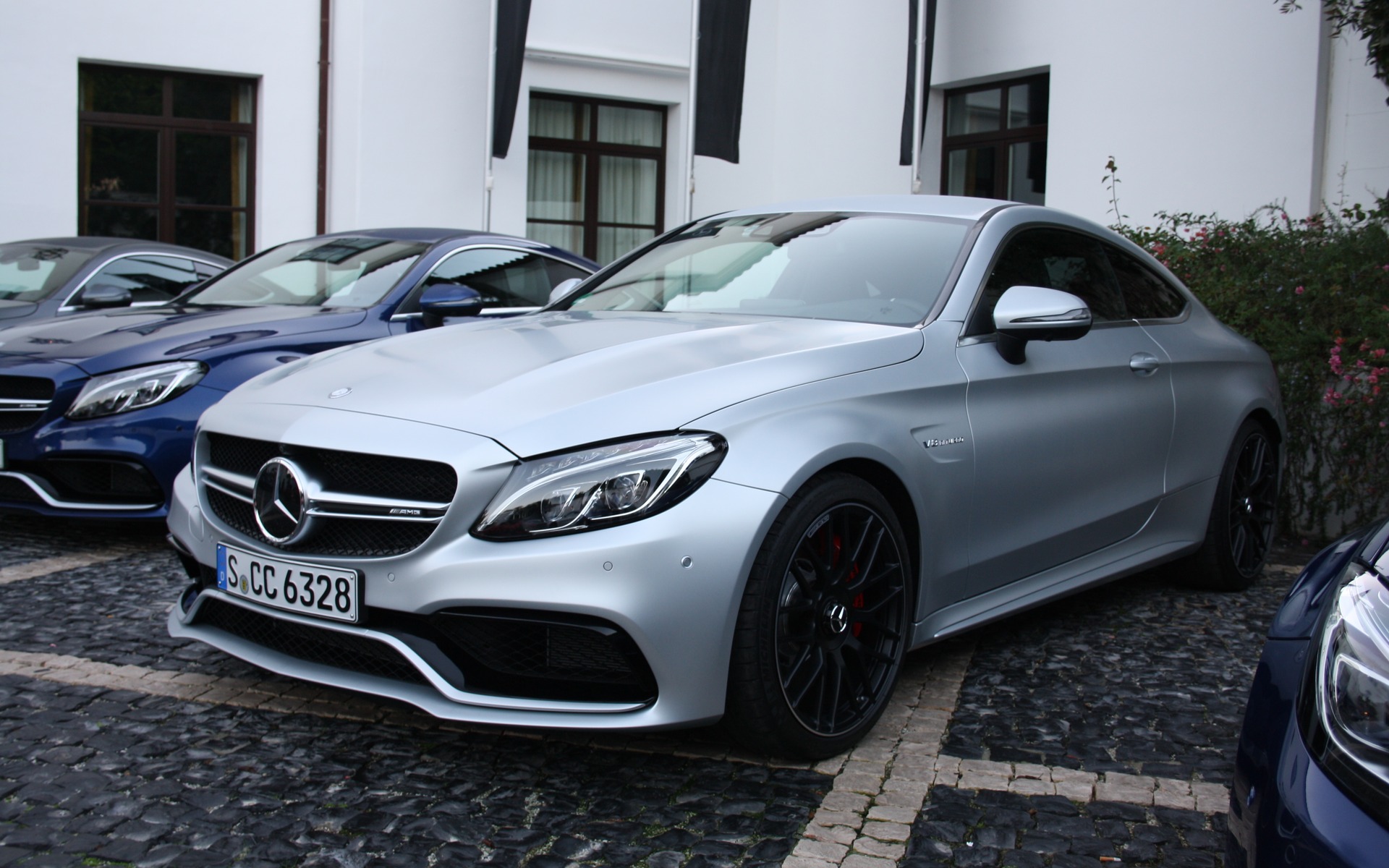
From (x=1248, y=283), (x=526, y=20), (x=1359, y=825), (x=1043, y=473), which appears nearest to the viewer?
(x=1359, y=825)

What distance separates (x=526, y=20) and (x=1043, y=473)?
9.31m

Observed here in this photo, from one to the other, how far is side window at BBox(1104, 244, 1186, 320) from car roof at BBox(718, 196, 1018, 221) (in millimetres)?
571

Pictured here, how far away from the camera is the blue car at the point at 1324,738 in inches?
58.9

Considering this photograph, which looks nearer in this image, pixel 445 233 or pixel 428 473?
pixel 428 473

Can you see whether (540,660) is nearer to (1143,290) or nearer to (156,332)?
(1143,290)

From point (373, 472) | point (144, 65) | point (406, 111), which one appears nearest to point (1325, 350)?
point (373, 472)

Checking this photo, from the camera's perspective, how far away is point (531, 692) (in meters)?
2.64

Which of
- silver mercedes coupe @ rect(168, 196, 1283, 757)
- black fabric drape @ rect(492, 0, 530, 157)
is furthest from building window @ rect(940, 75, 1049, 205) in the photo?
silver mercedes coupe @ rect(168, 196, 1283, 757)

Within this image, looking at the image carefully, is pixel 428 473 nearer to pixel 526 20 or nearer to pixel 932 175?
pixel 526 20

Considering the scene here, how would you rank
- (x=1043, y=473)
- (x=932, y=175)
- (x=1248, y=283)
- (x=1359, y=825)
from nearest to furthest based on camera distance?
1. (x=1359, y=825)
2. (x=1043, y=473)
3. (x=1248, y=283)
4. (x=932, y=175)

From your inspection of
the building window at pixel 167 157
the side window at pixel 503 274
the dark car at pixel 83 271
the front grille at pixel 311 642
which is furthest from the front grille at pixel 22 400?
the building window at pixel 167 157

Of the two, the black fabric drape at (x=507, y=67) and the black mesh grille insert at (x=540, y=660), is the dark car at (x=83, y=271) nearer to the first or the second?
the black fabric drape at (x=507, y=67)

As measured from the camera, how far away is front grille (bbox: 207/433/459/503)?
2.69 metres

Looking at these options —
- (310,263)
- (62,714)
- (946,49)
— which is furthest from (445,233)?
(946,49)
